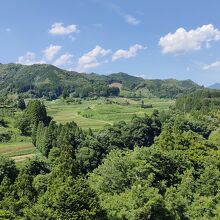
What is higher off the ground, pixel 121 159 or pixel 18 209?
pixel 121 159

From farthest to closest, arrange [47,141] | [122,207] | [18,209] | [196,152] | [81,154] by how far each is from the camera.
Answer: [47,141] < [81,154] < [196,152] < [18,209] < [122,207]

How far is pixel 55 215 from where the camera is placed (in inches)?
1607

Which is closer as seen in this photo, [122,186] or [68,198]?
[68,198]

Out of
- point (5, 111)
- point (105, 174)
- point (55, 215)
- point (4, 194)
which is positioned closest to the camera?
point (55, 215)

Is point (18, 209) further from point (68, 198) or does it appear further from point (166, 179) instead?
point (166, 179)

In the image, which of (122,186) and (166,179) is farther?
(166,179)

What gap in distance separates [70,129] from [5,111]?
55.4 meters

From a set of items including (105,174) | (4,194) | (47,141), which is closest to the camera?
(4,194)

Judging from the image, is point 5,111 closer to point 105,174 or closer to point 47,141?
point 47,141

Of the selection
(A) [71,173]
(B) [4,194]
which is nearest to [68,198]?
(A) [71,173]

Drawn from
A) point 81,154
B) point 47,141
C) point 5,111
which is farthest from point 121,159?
point 5,111

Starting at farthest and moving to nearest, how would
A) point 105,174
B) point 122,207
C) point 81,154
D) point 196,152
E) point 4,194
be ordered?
point 81,154 < point 196,152 < point 105,174 < point 4,194 < point 122,207

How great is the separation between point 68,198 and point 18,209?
10.5m

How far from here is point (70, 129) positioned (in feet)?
348
